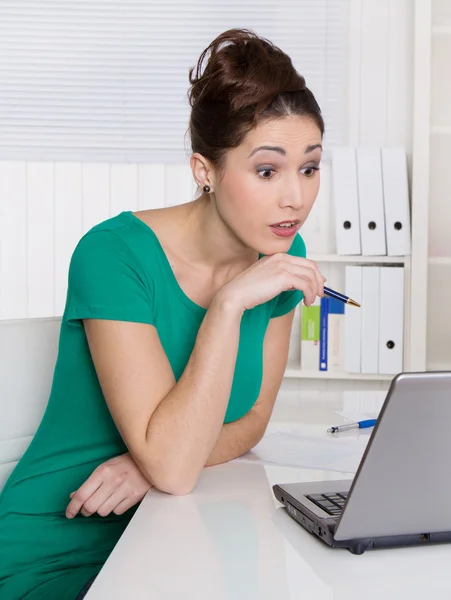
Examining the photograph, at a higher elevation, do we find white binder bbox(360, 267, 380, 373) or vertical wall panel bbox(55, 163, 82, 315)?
vertical wall panel bbox(55, 163, 82, 315)

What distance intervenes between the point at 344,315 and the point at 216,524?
2.26m

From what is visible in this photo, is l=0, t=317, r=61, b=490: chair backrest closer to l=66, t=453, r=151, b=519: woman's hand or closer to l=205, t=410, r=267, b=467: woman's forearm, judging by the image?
l=66, t=453, r=151, b=519: woman's hand

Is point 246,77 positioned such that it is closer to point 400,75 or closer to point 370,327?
point 370,327

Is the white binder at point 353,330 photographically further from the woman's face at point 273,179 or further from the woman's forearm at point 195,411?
the woman's forearm at point 195,411

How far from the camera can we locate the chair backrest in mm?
1360

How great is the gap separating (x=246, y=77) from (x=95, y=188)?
2.18 meters

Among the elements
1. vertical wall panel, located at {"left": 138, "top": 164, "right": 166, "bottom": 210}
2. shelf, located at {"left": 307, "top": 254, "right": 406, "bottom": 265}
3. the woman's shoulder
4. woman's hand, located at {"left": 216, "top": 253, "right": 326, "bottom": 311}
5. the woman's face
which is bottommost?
woman's hand, located at {"left": 216, "top": 253, "right": 326, "bottom": 311}

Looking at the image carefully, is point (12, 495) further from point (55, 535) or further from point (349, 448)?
point (349, 448)

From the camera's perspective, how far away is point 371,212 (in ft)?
10.4

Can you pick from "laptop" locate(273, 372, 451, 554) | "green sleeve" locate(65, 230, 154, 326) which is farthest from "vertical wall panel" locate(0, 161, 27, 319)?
"laptop" locate(273, 372, 451, 554)

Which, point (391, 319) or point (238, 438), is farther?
point (391, 319)

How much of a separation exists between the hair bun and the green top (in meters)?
0.27

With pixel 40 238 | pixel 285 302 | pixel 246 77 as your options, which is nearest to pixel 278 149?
pixel 246 77

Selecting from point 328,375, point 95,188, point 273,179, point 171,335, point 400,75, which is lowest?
point 328,375
